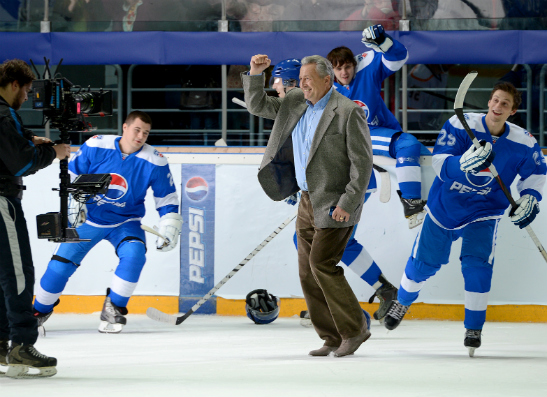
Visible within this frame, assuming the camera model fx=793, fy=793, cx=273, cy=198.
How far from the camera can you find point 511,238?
4492mm

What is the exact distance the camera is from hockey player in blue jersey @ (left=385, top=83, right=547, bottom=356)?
337 centimetres

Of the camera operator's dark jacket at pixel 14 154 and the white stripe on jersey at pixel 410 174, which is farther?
the white stripe on jersey at pixel 410 174

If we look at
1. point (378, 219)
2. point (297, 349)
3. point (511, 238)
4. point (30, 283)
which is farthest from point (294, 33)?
point (30, 283)

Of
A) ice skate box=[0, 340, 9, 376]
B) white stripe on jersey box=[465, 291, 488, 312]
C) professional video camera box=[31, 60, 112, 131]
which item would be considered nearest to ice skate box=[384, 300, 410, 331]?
white stripe on jersey box=[465, 291, 488, 312]

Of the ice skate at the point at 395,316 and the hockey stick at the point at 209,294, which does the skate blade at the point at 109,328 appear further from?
the ice skate at the point at 395,316

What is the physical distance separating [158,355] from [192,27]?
119 inches

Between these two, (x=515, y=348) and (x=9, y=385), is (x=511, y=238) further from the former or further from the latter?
(x=9, y=385)

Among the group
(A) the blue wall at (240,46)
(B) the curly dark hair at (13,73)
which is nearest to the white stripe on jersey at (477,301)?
(B) the curly dark hair at (13,73)

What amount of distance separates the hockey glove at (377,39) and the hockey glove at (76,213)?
1678 millimetres

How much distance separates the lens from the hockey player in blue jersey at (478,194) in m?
3.37

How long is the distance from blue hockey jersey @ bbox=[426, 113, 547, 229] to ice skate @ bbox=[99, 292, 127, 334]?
1.72 metres

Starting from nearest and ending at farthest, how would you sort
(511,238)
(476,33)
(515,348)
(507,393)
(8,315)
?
1. (507,393)
2. (8,315)
3. (515,348)
4. (511,238)
5. (476,33)

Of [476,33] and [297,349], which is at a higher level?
[476,33]

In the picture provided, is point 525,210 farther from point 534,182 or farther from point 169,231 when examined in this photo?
point 169,231
